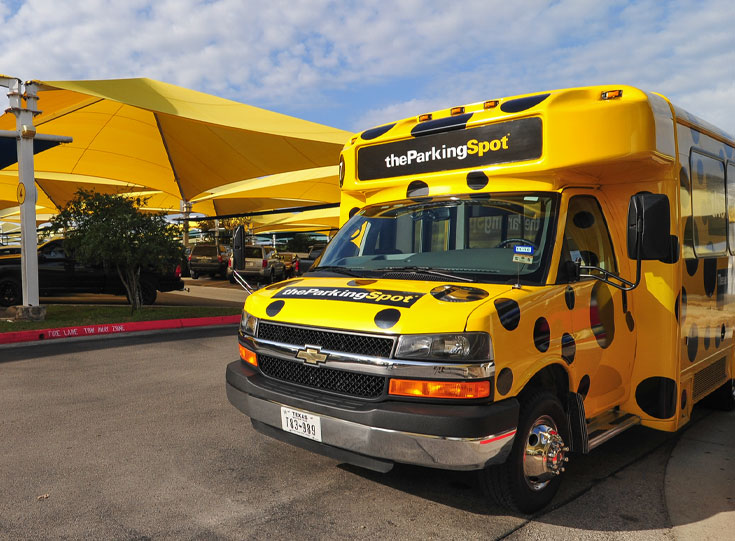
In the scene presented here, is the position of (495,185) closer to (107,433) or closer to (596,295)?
(596,295)

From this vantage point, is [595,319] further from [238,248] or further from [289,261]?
[289,261]

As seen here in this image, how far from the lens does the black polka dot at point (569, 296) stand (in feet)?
12.8

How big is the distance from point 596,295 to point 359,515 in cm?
214

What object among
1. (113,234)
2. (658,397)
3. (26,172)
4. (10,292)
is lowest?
(658,397)

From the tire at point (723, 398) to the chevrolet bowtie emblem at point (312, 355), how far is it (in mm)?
4609

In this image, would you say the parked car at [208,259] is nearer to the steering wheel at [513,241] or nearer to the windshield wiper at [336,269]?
the windshield wiper at [336,269]

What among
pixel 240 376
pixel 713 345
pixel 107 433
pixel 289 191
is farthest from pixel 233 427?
pixel 289 191

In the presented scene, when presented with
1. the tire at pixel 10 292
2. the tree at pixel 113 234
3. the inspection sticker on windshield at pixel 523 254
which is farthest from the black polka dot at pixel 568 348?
the tire at pixel 10 292

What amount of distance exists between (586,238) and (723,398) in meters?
3.25

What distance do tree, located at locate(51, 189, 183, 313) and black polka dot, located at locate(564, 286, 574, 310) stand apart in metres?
10.9

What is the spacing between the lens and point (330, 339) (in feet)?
12.0

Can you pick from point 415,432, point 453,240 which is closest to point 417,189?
point 453,240

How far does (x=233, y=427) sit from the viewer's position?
5.53m

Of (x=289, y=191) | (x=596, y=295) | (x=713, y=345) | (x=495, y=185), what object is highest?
(x=289, y=191)
